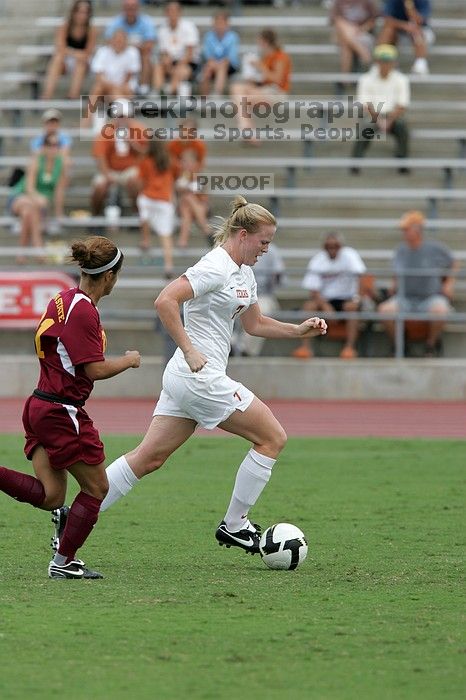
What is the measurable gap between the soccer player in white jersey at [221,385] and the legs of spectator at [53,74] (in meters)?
15.4

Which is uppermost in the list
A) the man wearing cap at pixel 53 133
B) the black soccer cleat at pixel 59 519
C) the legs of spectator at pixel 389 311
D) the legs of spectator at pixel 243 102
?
the legs of spectator at pixel 243 102

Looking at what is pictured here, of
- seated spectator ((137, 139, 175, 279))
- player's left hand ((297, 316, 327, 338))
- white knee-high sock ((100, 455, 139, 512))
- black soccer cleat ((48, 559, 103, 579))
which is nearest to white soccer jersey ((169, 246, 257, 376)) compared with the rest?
player's left hand ((297, 316, 327, 338))

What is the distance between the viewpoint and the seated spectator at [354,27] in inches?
882

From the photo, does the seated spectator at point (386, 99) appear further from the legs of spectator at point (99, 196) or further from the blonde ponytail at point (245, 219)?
the blonde ponytail at point (245, 219)

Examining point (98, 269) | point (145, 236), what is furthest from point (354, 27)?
point (98, 269)

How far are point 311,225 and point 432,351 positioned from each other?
348 cm

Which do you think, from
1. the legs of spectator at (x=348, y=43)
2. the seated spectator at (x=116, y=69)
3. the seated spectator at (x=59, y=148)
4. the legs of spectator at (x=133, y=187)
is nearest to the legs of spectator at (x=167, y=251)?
the legs of spectator at (x=133, y=187)

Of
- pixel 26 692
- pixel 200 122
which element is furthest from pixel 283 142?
pixel 26 692

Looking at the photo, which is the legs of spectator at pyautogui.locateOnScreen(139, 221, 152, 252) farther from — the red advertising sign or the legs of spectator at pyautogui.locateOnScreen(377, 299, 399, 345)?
the legs of spectator at pyautogui.locateOnScreen(377, 299, 399, 345)

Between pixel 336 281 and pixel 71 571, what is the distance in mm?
10996

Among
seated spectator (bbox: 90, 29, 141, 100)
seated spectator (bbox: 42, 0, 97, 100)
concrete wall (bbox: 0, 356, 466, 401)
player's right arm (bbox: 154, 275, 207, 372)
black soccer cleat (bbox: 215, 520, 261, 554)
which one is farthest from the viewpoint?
seated spectator (bbox: 42, 0, 97, 100)

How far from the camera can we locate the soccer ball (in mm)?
7531

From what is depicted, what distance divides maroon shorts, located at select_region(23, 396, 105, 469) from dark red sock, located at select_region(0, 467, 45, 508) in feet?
0.49

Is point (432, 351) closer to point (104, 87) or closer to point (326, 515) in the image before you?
point (104, 87)
